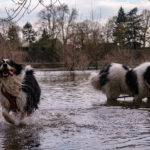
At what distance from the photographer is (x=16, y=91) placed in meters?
7.11

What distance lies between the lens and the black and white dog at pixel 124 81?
9867 mm

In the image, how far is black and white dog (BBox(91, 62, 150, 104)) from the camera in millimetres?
9867

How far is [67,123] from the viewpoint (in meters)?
6.86

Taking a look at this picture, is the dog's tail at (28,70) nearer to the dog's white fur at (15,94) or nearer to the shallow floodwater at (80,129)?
the dog's white fur at (15,94)

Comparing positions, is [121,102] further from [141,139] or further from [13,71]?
[141,139]

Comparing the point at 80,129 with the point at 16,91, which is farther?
the point at 16,91

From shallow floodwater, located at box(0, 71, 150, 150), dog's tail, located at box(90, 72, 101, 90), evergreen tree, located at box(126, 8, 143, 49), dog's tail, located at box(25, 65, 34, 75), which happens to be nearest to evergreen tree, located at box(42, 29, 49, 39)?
evergreen tree, located at box(126, 8, 143, 49)

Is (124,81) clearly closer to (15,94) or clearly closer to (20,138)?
(15,94)

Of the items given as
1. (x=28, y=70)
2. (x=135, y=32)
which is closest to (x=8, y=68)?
(x=28, y=70)

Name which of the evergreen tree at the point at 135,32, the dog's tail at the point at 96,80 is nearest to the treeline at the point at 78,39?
the evergreen tree at the point at 135,32

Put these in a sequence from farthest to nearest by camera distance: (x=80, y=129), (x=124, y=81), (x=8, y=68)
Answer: (x=124, y=81) < (x=8, y=68) < (x=80, y=129)

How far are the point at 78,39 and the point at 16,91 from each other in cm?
3172

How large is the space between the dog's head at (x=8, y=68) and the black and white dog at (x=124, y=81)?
3770mm

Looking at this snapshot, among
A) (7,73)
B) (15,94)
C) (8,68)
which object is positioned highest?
(8,68)
